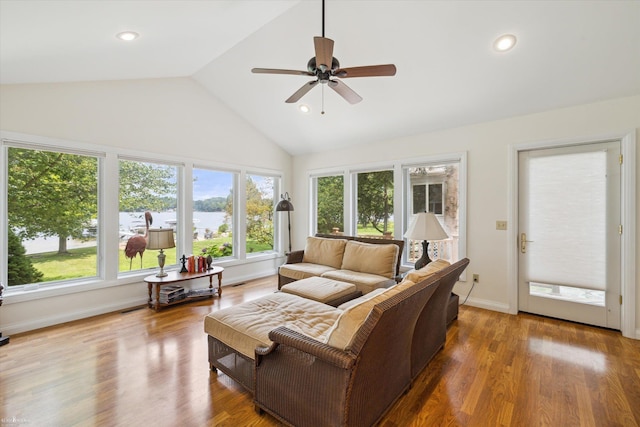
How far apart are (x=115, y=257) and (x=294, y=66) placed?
3451 mm

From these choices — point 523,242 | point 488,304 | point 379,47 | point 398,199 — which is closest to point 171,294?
point 398,199

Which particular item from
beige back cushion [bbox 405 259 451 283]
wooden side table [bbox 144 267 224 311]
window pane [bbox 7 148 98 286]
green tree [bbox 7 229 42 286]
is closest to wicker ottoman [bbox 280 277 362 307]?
beige back cushion [bbox 405 259 451 283]

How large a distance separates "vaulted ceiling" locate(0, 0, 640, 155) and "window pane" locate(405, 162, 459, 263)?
672mm

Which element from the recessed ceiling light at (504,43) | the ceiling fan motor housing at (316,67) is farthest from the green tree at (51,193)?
the recessed ceiling light at (504,43)

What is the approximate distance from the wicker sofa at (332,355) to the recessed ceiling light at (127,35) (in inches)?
101

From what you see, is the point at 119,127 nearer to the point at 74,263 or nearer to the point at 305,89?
the point at 74,263

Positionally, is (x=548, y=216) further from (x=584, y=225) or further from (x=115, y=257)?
(x=115, y=257)

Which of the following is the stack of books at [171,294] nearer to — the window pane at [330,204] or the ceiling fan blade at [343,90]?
the window pane at [330,204]

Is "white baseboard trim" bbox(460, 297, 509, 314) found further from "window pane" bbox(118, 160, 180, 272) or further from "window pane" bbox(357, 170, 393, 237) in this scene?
"window pane" bbox(118, 160, 180, 272)

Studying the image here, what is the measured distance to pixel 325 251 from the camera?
4477 mm

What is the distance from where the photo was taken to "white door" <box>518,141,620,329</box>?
3117 mm

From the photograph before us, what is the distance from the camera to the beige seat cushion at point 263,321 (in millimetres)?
1950

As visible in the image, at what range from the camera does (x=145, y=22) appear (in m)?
2.42

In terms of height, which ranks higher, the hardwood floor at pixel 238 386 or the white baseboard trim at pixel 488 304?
the white baseboard trim at pixel 488 304
